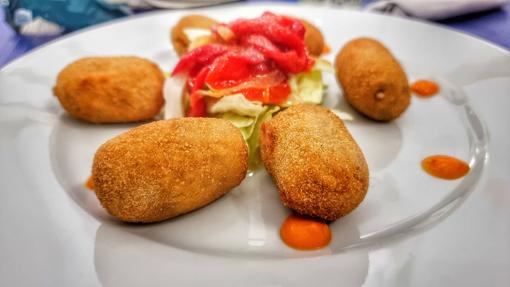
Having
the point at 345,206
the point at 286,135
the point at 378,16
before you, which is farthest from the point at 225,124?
the point at 378,16

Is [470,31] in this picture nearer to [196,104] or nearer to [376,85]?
[376,85]

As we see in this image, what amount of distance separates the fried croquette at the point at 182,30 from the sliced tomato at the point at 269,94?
69 centimetres

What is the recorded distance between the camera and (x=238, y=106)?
2.43 metres

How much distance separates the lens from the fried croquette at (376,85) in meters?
2.48

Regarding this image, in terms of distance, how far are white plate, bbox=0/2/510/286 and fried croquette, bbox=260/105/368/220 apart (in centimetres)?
11

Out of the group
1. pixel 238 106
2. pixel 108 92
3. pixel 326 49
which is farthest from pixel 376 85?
pixel 108 92

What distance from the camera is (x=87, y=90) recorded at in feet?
8.07

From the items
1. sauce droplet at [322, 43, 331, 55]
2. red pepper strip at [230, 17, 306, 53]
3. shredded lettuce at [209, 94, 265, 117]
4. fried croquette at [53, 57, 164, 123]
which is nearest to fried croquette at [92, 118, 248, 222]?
shredded lettuce at [209, 94, 265, 117]

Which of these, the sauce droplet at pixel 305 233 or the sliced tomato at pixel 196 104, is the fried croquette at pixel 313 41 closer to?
the sliced tomato at pixel 196 104

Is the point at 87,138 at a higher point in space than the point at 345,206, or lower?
lower

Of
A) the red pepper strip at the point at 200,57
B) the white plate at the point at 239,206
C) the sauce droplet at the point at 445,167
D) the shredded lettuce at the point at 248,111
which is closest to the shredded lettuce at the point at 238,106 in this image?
the shredded lettuce at the point at 248,111

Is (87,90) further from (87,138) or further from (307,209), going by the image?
(307,209)

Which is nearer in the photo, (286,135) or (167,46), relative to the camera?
(286,135)

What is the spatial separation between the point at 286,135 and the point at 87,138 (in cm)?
104
